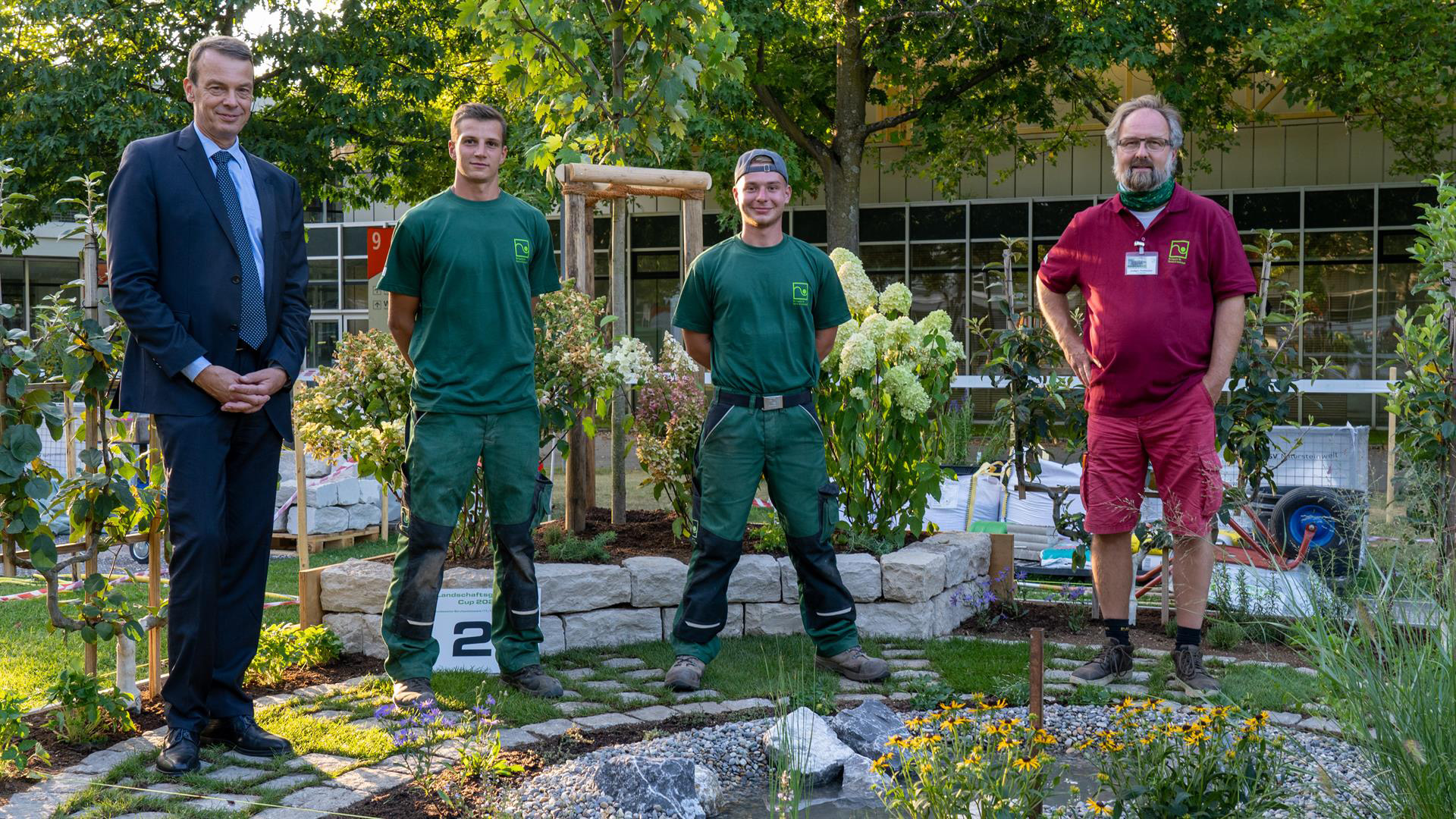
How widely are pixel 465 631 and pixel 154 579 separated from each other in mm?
1126

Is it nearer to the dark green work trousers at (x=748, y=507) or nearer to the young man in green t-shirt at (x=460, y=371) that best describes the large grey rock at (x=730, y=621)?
the dark green work trousers at (x=748, y=507)

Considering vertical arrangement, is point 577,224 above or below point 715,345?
above

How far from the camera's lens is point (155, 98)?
45.9ft

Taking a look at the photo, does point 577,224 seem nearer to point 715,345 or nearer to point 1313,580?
point 715,345

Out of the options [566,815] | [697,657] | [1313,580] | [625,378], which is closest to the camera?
[1313,580]

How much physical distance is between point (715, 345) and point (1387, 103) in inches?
525

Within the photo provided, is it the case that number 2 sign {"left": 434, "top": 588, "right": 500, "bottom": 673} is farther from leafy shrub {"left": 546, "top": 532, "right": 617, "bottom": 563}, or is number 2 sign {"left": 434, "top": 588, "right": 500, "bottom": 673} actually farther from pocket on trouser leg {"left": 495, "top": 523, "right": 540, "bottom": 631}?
leafy shrub {"left": 546, "top": 532, "right": 617, "bottom": 563}

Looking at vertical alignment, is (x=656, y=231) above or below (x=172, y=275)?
above

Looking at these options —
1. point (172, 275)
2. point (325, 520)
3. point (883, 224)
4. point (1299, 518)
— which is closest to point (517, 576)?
point (172, 275)

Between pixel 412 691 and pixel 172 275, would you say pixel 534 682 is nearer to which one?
pixel 412 691

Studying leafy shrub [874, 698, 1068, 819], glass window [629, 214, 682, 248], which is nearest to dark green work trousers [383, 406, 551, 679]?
leafy shrub [874, 698, 1068, 819]

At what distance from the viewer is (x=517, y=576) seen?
4617 mm

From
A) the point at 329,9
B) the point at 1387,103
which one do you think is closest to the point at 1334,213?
the point at 1387,103

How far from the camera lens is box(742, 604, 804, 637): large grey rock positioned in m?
5.59
